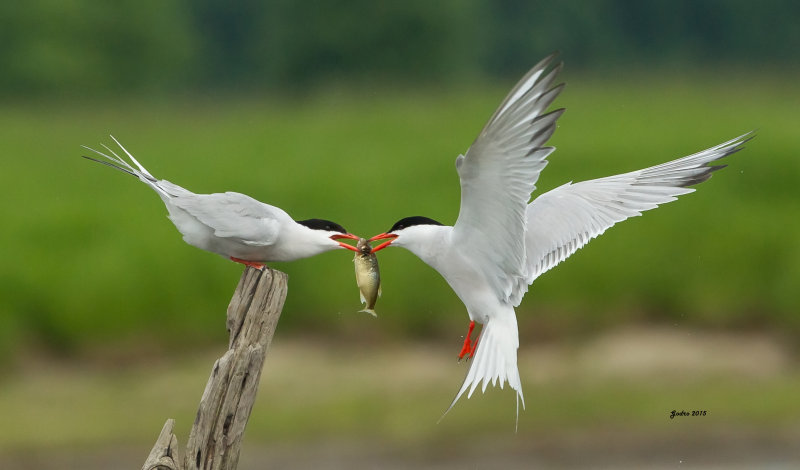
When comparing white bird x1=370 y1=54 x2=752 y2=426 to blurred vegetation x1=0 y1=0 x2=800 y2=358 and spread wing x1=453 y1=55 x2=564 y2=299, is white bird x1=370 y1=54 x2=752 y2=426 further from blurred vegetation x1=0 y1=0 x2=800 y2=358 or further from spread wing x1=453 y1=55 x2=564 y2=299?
blurred vegetation x1=0 y1=0 x2=800 y2=358

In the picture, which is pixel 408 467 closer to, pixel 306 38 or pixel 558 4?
pixel 306 38

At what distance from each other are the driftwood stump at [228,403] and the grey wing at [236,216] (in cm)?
34

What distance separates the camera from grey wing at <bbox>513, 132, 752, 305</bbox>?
5527 mm

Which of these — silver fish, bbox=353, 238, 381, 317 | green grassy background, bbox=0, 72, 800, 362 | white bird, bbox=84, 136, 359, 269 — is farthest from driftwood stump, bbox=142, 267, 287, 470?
green grassy background, bbox=0, 72, 800, 362

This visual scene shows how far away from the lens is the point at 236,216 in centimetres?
489

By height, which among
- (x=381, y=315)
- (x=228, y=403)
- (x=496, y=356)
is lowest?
(x=228, y=403)

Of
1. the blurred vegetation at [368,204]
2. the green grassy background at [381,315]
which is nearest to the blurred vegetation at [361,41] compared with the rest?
the blurred vegetation at [368,204]

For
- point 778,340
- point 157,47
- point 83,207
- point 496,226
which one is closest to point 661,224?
point 778,340

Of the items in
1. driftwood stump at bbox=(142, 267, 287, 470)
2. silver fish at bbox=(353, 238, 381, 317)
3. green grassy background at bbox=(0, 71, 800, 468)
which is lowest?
driftwood stump at bbox=(142, 267, 287, 470)

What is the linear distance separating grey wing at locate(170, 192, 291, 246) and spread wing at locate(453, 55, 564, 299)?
26.6 inches

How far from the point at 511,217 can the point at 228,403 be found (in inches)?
45.7
